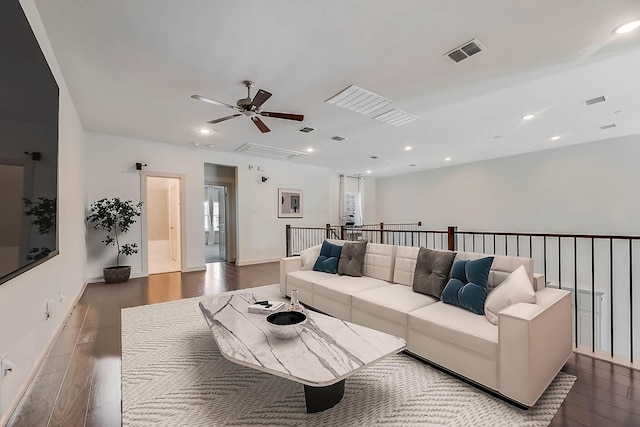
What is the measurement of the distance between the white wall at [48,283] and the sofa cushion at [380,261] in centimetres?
313

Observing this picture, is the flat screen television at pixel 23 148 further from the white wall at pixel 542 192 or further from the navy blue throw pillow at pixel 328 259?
the white wall at pixel 542 192

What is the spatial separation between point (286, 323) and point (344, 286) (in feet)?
4.40

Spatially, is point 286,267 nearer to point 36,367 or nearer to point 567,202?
point 36,367

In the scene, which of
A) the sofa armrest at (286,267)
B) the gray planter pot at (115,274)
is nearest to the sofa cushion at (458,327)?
the sofa armrest at (286,267)

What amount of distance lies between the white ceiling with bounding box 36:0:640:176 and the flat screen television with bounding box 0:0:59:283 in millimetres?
667

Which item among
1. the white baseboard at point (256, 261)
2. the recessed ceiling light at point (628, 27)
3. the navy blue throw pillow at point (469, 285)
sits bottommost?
the white baseboard at point (256, 261)

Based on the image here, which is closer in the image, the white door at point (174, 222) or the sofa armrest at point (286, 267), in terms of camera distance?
the sofa armrest at point (286, 267)

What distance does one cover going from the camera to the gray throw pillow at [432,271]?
104 inches

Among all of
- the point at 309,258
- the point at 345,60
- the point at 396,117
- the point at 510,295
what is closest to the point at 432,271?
the point at 510,295

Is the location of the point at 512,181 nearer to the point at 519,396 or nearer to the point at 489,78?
the point at 489,78

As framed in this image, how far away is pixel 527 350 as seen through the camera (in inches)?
66.4

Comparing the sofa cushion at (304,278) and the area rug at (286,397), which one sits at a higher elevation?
the sofa cushion at (304,278)

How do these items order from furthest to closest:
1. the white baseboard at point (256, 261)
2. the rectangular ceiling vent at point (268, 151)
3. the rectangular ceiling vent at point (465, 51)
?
the white baseboard at point (256, 261), the rectangular ceiling vent at point (268, 151), the rectangular ceiling vent at point (465, 51)

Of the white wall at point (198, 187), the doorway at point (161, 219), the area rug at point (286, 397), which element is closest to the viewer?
the area rug at point (286, 397)
